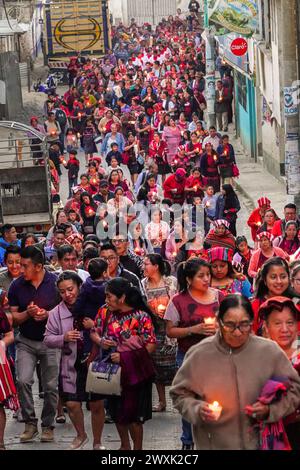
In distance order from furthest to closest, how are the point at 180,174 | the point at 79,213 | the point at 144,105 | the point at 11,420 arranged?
the point at 144,105, the point at 180,174, the point at 79,213, the point at 11,420

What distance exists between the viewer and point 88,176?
23.2 m

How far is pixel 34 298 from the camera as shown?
1171 cm

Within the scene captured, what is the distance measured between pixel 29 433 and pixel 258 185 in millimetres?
18382

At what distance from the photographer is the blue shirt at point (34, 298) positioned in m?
11.7

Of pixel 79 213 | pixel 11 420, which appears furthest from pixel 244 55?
pixel 11 420

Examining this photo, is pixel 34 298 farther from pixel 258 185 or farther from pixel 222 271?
pixel 258 185

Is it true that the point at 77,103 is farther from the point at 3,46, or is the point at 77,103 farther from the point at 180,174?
the point at 180,174

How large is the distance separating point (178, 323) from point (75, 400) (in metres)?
1.24

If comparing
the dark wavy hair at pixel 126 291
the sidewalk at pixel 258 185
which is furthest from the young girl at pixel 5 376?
the sidewalk at pixel 258 185

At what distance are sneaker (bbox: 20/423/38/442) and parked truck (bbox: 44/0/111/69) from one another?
4197 cm

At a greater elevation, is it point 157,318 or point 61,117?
point 61,117

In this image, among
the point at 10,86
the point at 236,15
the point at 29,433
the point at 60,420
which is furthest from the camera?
the point at 10,86

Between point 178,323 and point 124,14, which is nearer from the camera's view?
point 178,323

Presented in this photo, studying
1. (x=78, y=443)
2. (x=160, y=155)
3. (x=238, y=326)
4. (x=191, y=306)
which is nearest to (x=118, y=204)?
(x=160, y=155)
